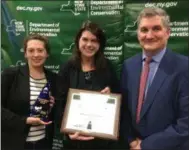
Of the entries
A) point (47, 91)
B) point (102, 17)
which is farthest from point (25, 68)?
point (102, 17)

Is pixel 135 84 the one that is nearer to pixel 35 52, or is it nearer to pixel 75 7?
pixel 35 52

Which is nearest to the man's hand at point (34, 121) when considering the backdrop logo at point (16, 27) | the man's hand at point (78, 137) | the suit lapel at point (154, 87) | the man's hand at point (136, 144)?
the man's hand at point (78, 137)

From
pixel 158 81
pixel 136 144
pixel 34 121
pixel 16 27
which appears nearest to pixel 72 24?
pixel 16 27

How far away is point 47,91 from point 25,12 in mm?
1049

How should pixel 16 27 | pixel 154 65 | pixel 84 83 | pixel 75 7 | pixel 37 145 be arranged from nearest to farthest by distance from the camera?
pixel 154 65 → pixel 84 83 → pixel 37 145 → pixel 75 7 → pixel 16 27

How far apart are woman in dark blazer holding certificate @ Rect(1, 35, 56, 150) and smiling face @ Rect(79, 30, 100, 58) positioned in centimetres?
34

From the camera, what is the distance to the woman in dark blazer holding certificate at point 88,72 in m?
2.25

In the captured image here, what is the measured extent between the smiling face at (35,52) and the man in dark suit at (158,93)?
76cm

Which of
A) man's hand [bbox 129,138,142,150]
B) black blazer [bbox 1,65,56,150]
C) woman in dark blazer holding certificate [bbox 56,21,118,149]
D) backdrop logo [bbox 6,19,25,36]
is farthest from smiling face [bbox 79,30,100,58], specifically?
backdrop logo [bbox 6,19,25,36]

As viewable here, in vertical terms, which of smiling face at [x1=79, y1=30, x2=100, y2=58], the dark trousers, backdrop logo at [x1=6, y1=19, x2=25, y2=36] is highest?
backdrop logo at [x1=6, y1=19, x2=25, y2=36]

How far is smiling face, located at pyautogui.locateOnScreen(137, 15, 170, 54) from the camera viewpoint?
1998 millimetres

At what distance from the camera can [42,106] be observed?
231 centimetres

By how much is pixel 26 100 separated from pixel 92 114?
1.82ft

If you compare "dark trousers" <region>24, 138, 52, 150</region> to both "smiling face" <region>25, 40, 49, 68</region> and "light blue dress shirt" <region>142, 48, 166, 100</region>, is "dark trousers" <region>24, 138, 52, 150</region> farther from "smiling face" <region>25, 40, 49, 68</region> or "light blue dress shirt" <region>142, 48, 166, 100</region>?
"light blue dress shirt" <region>142, 48, 166, 100</region>
